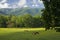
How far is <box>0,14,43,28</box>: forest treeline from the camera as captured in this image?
8312 millimetres

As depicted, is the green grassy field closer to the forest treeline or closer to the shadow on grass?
the shadow on grass

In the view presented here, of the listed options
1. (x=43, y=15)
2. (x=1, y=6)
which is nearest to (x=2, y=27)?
(x=1, y=6)

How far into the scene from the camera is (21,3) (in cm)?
830

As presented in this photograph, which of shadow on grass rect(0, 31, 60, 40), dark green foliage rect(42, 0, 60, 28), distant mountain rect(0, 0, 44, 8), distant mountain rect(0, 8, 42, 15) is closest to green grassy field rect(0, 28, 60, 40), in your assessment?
shadow on grass rect(0, 31, 60, 40)

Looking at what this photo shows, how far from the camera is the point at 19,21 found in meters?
8.43

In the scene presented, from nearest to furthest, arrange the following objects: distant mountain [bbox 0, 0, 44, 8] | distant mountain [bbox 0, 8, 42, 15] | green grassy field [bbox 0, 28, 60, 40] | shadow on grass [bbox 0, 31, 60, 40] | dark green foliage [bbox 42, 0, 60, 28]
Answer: shadow on grass [bbox 0, 31, 60, 40], green grassy field [bbox 0, 28, 60, 40], distant mountain [bbox 0, 8, 42, 15], distant mountain [bbox 0, 0, 44, 8], dark green foliage [bbox 42, 0, 60, 28]

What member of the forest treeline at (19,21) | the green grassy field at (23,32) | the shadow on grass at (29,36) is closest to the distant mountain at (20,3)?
the forest treeline at (19,21)

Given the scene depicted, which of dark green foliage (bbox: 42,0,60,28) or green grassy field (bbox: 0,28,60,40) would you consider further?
dark green foliage (bbox: 42,0,60,28)

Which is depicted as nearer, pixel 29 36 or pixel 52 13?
pixel 29 36

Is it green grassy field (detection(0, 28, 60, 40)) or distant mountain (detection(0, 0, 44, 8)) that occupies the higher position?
distant mountain (detection(0, 0, 44, 8))

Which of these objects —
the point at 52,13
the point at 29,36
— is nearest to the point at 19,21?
the point at 29,36

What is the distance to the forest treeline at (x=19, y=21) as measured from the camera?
831 centimetres

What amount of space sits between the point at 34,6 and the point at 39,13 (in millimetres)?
392

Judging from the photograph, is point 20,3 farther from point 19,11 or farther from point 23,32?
point 23,32
